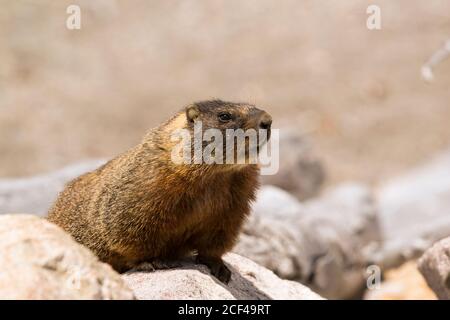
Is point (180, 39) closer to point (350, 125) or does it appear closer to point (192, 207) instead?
point (350, 125)

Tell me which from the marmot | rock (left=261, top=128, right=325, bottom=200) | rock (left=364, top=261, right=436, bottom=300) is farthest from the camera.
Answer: rock (left=261, top=128, right=325, bottom=200)

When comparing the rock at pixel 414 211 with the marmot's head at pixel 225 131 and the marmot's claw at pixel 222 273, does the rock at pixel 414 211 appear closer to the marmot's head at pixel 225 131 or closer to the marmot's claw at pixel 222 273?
the marmot's claw at pixel 222 273

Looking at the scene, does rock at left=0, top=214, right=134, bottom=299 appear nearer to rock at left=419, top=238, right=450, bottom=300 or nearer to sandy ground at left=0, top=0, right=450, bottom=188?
rock at left=419, top=238, right=450, bottom=300

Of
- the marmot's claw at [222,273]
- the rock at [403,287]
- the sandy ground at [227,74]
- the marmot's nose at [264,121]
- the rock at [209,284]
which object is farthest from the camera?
the sandy ground at [227,74]

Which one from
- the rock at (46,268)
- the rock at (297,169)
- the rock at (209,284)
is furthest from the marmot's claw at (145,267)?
the rock at (297,169)

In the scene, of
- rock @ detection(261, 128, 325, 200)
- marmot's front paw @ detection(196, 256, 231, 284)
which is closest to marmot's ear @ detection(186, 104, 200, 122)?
marmot's front paw @ detection(196, 256, 231, 284)

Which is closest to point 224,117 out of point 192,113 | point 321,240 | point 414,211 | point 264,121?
point 192,113
